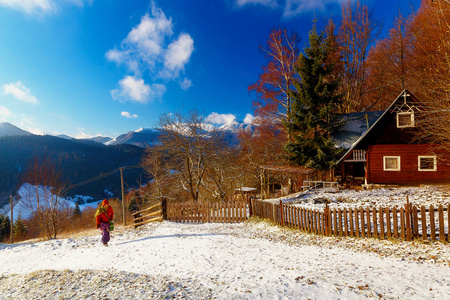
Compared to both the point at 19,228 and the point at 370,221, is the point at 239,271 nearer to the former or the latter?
the point at 370,221

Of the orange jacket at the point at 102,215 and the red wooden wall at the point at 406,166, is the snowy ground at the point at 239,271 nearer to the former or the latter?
the orange jacket at the point at 102,215

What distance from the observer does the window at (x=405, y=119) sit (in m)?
18.8

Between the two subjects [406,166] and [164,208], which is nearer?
[164,208]

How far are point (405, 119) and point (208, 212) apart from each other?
18.3m

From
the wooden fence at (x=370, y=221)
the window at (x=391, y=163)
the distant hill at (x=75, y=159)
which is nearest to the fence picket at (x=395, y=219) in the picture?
the wooden fence at (x=370, y=221)

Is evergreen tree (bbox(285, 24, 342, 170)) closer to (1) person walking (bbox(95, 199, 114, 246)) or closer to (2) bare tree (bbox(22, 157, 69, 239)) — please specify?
(1) person walking (bbox(95, 199, 114, 246))

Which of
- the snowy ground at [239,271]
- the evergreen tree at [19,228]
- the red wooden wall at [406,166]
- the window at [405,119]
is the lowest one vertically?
the evergreen tree at [19,228]

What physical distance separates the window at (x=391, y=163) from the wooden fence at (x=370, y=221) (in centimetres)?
965

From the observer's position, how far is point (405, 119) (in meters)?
19.2

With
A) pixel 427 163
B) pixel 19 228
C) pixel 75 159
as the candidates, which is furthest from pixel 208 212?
pixel 75 159

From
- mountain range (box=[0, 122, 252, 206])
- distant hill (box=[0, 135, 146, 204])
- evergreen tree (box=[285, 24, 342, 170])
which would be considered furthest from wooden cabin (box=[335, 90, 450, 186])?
distant hill (box=[0, 135, 146, 204])

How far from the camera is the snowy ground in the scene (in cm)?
507

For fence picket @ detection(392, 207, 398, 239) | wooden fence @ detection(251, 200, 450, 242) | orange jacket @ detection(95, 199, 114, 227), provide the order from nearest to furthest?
1. wooden fence @ detection(251, 200, 450, 242)
2. fence picket @ detection(392, 207, 398, 239)
3. orange jacket @ detection(95, 199, 114, 227)

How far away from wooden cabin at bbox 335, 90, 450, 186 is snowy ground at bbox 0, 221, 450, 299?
A: 14.5 m
